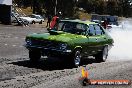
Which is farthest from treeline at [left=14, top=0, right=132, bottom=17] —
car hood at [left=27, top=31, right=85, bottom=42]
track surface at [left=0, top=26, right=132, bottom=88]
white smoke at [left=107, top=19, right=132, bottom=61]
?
car hood at [left=27, top=31, right=85, bottom=42]

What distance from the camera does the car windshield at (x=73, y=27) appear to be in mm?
14930

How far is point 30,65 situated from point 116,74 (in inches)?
119

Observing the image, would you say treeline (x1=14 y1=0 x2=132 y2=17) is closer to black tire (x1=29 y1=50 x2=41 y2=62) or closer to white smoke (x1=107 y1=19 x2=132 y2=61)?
white smoke (x1=107 y1=19 x2=132 y2=61)

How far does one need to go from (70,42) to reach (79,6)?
338 feet

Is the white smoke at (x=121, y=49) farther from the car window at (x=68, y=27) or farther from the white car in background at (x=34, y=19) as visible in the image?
the white car in background at (x=34, y=19)

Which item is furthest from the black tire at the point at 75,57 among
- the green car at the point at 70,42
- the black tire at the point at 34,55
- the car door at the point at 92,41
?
the black tire at the point at 34,55

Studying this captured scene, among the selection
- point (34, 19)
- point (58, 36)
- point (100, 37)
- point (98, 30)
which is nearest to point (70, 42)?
point (58, 36)

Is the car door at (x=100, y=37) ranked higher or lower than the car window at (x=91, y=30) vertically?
lower

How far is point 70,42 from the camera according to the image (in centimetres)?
1353

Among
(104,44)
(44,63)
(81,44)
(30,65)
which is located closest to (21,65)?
(30,65)

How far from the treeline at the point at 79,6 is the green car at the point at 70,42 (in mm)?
50159

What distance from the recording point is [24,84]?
977 centimetres

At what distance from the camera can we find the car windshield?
14.9m

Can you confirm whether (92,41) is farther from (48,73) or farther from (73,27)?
(48,73)
